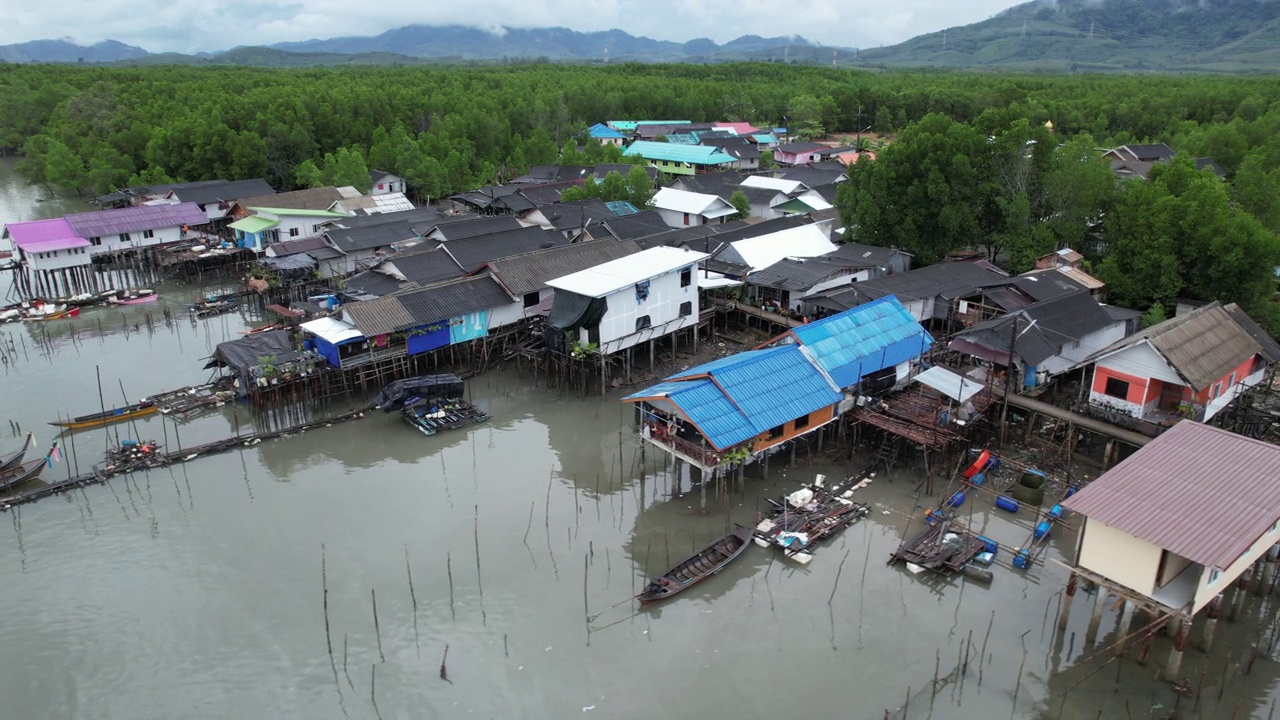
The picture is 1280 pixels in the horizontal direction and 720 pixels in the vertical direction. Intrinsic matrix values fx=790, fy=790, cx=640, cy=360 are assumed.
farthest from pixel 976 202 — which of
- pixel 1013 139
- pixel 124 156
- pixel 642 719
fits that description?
pixel 124 156

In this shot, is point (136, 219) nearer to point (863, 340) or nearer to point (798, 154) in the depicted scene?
point (863, 340)

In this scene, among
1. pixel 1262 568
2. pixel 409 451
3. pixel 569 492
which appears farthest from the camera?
pixel 409 451

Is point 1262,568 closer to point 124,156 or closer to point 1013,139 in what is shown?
point 1013,139

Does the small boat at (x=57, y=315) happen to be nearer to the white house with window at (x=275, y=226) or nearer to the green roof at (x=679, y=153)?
the white house with window at (x=275, y=226)

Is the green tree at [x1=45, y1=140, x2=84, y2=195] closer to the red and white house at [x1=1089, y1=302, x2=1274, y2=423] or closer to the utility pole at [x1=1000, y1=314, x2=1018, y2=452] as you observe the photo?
the utility pole at [x1=1000, y1=314, x2=1018, y2=452]

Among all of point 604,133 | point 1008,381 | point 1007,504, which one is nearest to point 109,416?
point 1007,504

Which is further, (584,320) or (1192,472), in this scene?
(584,320)
